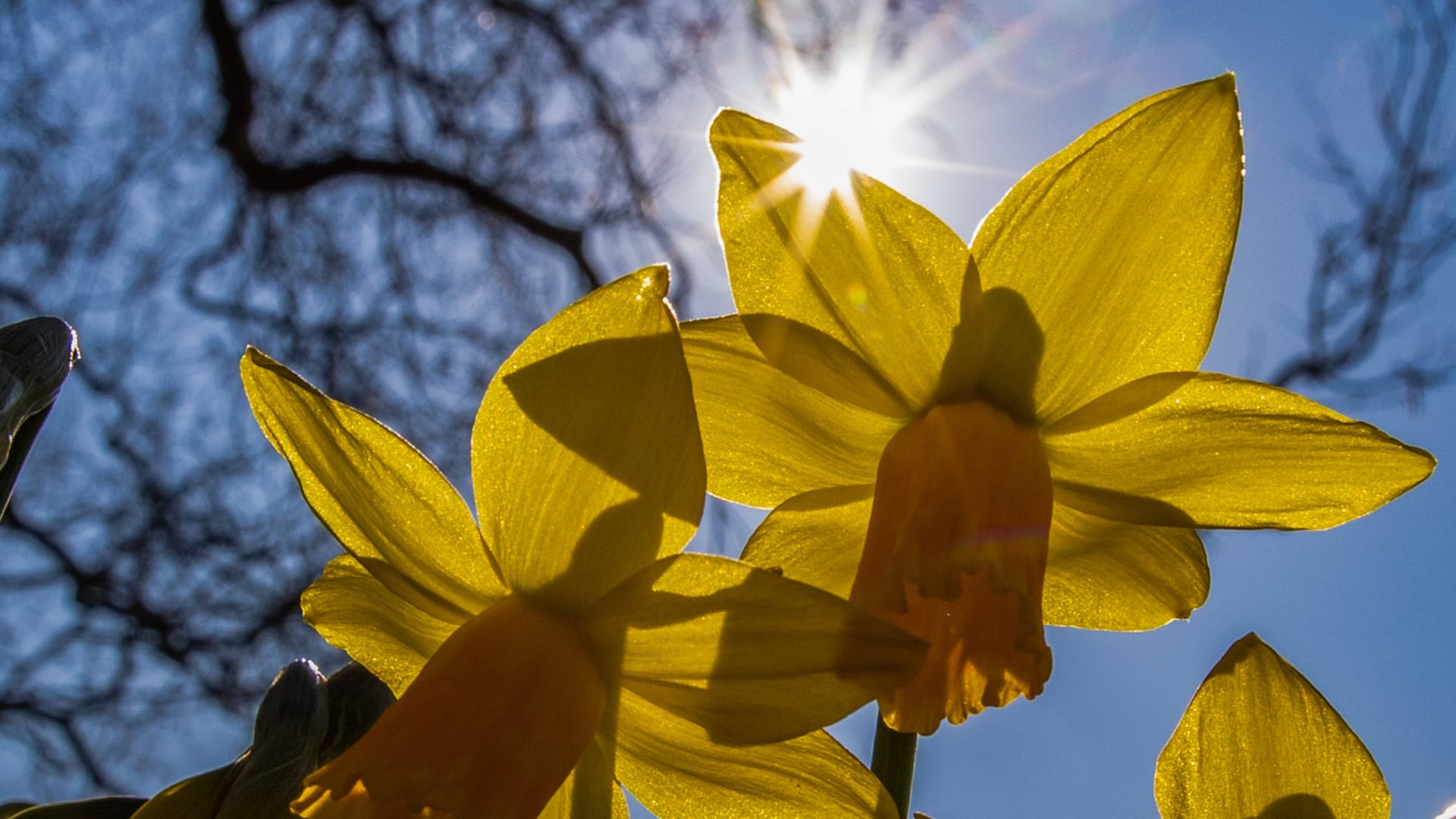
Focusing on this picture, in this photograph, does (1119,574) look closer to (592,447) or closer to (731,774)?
(731,774)

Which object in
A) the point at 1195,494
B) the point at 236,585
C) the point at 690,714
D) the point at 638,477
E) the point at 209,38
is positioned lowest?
the point at 690,714

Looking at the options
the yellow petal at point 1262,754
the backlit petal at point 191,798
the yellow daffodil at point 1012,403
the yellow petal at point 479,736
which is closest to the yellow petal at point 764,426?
the yellow daffodil at point 1012,403

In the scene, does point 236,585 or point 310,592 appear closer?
point 310,592

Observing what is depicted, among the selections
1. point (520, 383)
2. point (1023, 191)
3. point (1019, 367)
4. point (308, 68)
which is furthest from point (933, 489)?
point (308, 68)

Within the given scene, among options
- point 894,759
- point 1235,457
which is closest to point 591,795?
point 894,759

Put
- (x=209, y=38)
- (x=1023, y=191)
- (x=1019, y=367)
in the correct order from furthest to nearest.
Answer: (x=209, y=38) → (x=1019, y=367) → (x=1023, y=191)

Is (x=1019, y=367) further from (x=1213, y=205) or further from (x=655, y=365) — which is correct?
(x=655, y=365)

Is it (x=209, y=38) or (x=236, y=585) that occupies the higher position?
(x=209, y=38)

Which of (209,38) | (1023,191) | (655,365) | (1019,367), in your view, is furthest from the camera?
(209,38)
